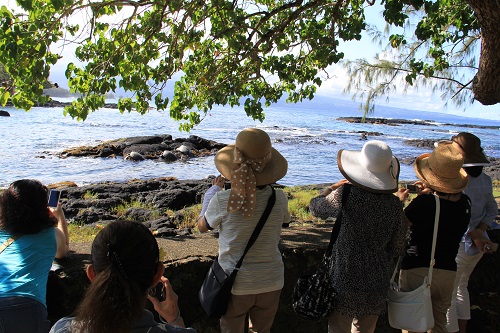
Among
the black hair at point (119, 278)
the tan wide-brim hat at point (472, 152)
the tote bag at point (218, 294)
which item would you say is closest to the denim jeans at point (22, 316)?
the tote bag at point (218, 294)

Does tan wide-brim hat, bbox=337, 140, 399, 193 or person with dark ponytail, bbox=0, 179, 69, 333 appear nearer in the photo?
person with dark ponytail, bbox=0, 179, 69, 333

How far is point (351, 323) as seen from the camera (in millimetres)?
3221

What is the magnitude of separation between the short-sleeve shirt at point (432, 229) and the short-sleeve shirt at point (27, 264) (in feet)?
7.51

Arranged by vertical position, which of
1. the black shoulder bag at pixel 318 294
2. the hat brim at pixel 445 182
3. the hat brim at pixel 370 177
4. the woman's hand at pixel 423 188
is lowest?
the black shoulder bag at pixel 318 294

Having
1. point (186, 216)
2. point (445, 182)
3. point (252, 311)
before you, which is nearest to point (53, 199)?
point (252, 311)

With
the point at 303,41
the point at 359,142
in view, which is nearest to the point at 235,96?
the point at 303,41

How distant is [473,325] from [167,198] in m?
10.0

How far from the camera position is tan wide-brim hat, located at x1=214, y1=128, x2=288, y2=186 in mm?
2982

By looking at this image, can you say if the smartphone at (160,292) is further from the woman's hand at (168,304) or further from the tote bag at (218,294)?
the tote bag at (218,294)

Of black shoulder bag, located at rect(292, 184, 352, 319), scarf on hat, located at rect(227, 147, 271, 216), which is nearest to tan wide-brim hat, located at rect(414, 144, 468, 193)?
black shoulder bag, located at rect(292, 184, 352, 319)

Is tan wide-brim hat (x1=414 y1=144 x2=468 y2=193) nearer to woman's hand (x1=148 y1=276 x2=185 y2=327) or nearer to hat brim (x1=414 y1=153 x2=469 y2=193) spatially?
hat brim (x1=414 y1=153 x2=469 y2=193)

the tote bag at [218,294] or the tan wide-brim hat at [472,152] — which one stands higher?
the tan wide-brim hat at [472,152]

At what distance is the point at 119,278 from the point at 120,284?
2 centimetres

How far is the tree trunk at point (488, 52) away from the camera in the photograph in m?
Answer: 4.73
